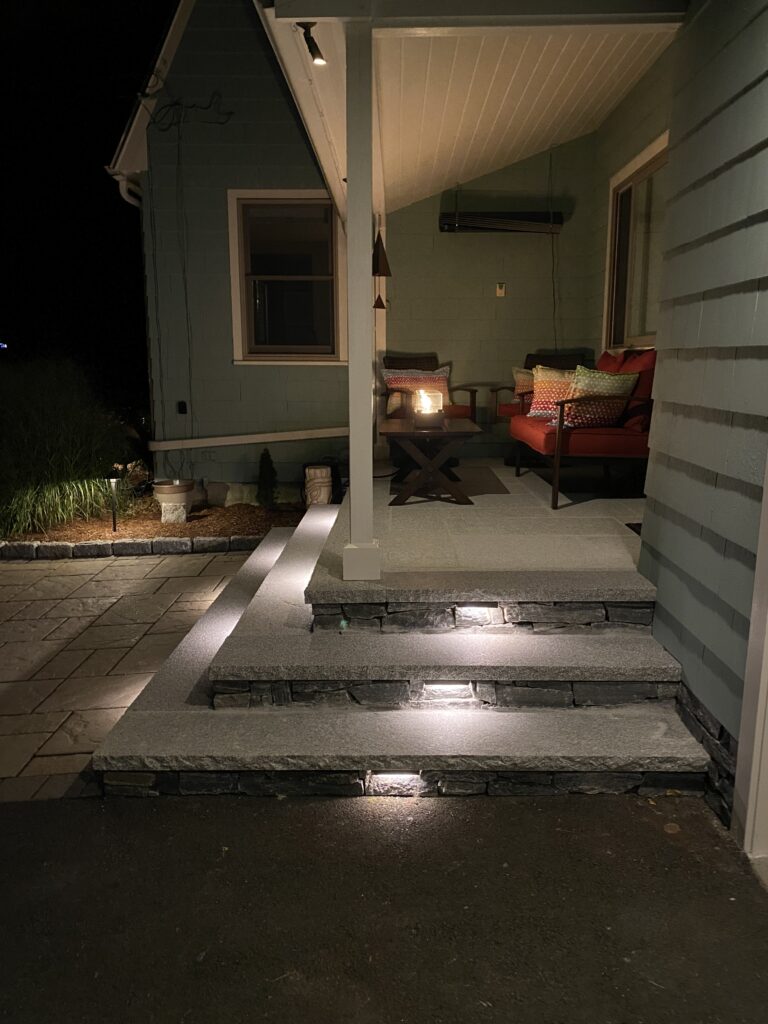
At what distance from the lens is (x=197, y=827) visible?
2.51m

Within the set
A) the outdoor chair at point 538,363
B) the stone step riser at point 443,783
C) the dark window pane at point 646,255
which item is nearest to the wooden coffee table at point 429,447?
the outdoor chair at point 538,363

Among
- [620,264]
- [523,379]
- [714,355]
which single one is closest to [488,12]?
[714,355]

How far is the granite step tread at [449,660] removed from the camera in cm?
294

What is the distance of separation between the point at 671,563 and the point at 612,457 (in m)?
1.95

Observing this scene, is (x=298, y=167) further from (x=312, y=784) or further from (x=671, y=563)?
(x=312, y=784)

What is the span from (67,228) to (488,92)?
1343 centimetres

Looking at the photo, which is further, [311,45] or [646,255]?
[646,255]

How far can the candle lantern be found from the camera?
5137 mm

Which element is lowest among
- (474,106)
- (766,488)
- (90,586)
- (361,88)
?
(90,586)

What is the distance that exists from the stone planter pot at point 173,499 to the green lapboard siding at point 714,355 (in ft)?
14.6

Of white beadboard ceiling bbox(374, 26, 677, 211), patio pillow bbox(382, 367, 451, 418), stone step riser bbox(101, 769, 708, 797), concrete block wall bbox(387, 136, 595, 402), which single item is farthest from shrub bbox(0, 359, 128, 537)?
stone step riser bbox(101, 769, 708, 797)

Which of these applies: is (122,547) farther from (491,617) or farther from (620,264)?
(620,264)

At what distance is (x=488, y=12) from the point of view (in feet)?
9.91

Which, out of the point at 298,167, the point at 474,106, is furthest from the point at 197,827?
the point at 298,167
